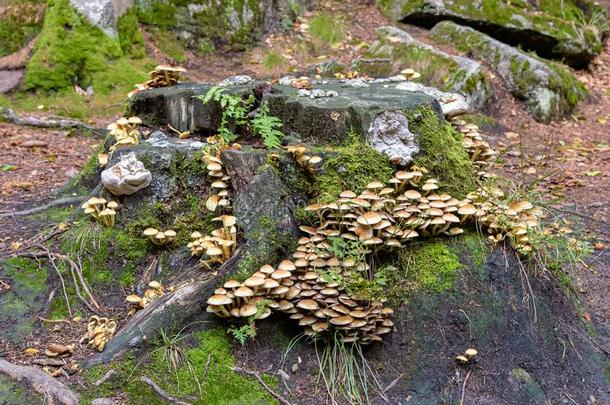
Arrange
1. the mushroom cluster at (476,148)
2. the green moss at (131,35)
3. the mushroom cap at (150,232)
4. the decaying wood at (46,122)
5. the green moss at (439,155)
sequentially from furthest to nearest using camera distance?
the green moss at (131,35) → the decaying wood at (46,122) → the mushroom cluster at (476,148) → the green moss at (439,155) → the mushroom cap at (150,232)

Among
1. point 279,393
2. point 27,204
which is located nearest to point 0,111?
point 27,204

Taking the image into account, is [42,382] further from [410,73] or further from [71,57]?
[71,57]

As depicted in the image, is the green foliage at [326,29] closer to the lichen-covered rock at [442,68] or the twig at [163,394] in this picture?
the lichen-covered rock at [442,68]

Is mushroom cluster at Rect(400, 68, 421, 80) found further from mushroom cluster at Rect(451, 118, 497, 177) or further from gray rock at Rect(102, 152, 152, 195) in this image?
gray rock at Rect(102, 152, 152, 195)

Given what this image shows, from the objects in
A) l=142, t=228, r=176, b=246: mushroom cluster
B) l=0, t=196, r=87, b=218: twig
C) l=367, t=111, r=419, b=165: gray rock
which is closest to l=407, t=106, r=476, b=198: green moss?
l=367, t=111, r=419, b=165: gray rock

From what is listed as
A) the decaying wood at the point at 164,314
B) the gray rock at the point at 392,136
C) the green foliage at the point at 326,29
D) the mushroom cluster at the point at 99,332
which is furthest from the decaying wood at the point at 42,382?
the green foliage at the point at 326,29

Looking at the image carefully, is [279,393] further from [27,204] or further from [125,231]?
[27,204]
